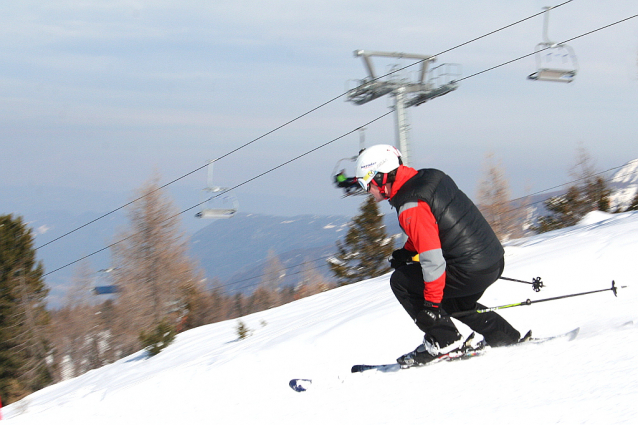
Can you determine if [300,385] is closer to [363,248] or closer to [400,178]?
[400,178]

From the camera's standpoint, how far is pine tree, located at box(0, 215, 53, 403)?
135 ft

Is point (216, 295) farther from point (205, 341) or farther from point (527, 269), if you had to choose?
point (527, 269)

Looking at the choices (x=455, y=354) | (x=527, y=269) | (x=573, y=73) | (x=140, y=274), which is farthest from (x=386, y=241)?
(x=455, y=354)

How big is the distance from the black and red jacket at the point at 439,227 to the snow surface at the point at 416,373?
1.97 feet

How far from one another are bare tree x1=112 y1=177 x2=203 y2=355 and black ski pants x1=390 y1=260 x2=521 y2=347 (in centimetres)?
4607

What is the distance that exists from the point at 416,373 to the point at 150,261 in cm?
4893

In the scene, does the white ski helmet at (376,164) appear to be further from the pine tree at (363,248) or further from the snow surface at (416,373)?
the pine tree at (363,248)

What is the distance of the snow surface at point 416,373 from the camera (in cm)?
263

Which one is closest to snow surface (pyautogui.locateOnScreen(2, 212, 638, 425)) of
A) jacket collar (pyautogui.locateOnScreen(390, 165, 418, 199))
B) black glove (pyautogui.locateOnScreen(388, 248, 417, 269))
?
black glove (pyautogui.locateOnScreen(388, 248, 417, 269))

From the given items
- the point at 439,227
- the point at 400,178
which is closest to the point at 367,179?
the point at 400,178

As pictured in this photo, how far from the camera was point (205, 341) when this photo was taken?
10766mm

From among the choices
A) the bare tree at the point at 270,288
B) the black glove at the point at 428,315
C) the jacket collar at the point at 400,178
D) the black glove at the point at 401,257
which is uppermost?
the jacket collar at the point at 400,178

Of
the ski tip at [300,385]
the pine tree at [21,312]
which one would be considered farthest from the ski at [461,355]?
the pine tree at [21,312]

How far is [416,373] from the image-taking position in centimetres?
370
